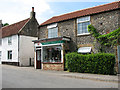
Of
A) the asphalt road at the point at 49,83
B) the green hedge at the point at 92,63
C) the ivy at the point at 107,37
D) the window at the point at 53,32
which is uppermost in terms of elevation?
the window at the point at 53,32

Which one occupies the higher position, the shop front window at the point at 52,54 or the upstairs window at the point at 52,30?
the upstairs window at the point at 52,30

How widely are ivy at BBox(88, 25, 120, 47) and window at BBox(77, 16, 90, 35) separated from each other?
89 cm

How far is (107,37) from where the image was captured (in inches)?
520

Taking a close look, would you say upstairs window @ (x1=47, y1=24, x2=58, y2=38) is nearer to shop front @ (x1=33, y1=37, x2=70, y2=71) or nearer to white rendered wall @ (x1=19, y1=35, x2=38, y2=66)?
shop front @ (x1=33, y1=37, x2=70, y2=71)

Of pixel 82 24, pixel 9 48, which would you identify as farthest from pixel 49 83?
pixel 9 48

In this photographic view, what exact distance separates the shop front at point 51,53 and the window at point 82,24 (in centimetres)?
169

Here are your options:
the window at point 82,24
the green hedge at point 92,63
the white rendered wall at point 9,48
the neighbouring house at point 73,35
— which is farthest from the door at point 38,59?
the window at point 82,24

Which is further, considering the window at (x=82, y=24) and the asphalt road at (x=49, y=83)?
the window at (x=82, y=24)

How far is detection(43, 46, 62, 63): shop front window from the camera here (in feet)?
52.5

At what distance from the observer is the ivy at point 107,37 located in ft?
41.8

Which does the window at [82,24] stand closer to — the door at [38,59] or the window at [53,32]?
the window at [53,32]

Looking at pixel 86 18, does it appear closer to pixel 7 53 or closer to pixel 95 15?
pixel 95 15

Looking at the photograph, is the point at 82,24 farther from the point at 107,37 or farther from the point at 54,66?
the point at 54,66

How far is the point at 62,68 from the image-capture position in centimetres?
1475
